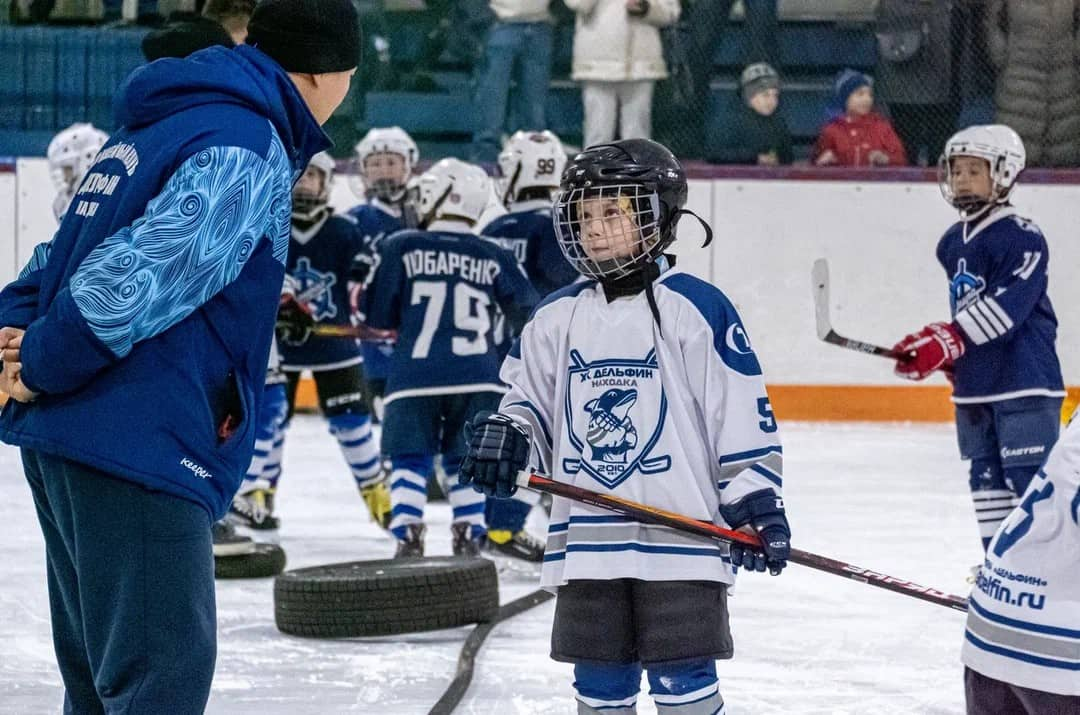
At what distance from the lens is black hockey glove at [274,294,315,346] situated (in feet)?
16.5

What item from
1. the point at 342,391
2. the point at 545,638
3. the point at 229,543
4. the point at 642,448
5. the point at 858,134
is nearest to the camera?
the point at 642,448

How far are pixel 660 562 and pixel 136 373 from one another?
2.80 feet

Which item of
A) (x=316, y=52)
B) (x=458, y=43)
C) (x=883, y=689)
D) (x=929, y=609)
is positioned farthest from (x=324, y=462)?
(x=316, y=52)

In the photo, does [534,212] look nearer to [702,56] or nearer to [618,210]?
[702,56]

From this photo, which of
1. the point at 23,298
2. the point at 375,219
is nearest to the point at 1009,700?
the point at 23,298

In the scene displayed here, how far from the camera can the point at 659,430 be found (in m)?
2.37

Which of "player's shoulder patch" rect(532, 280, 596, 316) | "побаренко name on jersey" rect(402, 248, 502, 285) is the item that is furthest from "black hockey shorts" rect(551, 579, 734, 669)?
"побаренко name on jersey" rect(402, 248, 502, 285)

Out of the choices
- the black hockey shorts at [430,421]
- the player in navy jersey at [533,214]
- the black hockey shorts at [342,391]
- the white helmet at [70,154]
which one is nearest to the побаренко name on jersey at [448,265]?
the black hockey shorts at [430,421]

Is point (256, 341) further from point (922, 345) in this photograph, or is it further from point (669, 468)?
point (922, 345)

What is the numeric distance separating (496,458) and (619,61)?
5.43 metres

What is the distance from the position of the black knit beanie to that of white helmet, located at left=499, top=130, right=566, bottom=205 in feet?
10.6

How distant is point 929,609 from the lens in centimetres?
402

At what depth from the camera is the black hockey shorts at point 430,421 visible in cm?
444

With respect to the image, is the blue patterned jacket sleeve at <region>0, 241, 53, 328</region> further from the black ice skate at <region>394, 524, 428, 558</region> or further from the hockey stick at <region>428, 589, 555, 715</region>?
the black ice skate at <region>394, 524, 428, 558</region>
